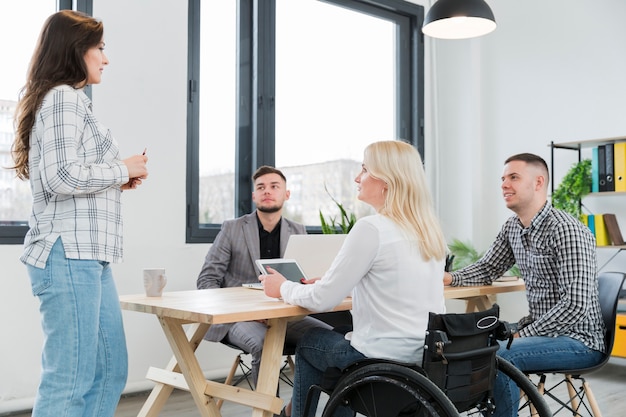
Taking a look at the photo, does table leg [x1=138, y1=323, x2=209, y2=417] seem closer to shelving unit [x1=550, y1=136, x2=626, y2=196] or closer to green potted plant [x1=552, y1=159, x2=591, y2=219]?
green potted plant [x1=552, y1=159, x2=591, y2=219]

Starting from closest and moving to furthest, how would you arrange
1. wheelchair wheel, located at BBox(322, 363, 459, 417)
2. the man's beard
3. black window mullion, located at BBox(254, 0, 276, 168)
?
wheelchair wheel, located at BBox(322, 363, 459, 417) < the man's beard < black window mullion, located at BBox(254, 0, 276, 168)

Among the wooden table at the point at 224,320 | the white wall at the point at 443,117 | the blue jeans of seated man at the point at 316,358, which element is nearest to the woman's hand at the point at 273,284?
the wooden table at the point at 224,320

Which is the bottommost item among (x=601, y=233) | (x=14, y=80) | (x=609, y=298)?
(x=609, y=298)

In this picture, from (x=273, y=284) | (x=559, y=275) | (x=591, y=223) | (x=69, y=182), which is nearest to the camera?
(x=69, y=182)

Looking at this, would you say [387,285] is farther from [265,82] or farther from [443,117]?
[443,117]

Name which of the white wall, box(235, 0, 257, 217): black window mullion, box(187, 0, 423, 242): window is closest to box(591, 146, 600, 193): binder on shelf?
the white wall

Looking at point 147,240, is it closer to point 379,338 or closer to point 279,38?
point 279,38

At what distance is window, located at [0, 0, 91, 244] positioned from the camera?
355 centimetres

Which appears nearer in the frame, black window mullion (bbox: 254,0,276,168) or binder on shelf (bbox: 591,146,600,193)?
binder on shelf (bbox: 591,146,600,193)

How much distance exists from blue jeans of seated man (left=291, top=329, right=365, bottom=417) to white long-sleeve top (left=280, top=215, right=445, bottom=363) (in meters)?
0.06

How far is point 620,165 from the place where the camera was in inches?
175

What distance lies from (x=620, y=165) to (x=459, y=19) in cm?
170

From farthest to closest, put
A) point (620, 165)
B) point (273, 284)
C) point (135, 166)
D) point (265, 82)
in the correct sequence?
point (265, 82) < point (620, 165) < point (273, 284) < point (135, 166)

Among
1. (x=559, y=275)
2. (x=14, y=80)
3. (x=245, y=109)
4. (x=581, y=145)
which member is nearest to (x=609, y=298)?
(x=559, y=275)
